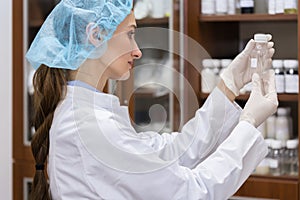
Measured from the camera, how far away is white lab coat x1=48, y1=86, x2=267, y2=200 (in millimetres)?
1369

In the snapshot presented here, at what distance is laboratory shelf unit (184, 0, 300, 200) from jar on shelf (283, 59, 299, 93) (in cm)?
2

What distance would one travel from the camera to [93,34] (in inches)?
57.5

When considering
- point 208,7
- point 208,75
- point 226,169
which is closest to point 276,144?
point 208,75

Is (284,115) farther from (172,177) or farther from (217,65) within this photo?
(172,177)

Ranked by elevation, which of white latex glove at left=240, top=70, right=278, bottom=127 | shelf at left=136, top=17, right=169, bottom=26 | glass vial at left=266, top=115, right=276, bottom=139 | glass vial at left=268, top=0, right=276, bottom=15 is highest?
glass vial at left=268, top=0, right=276, bottom=15

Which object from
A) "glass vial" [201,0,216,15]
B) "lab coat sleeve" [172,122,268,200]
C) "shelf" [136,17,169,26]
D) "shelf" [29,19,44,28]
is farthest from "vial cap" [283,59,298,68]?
"shelf" [29,19,44,28]

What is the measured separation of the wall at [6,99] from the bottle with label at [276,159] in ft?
3.90

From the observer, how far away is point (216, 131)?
67.0 inches

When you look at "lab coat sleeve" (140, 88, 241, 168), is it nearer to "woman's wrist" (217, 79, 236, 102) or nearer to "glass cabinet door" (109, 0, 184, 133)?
"woman's wrist" (217, 79, 236, 102)

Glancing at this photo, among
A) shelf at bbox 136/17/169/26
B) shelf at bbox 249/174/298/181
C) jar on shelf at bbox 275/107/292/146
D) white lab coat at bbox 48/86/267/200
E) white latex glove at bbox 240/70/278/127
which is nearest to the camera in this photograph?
white lab coat at bbox 48/86/267/200

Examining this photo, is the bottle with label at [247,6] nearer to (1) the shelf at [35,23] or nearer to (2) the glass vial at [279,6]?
(2) the glass vial at [279,6]

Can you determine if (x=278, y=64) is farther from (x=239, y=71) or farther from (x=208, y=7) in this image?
(x=239, y=71)

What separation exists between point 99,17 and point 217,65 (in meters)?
1.08

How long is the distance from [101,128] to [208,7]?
124 cm
